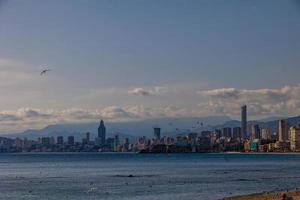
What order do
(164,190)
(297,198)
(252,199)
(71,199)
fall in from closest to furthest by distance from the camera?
(297,198) → (252,199) → (71,199) → (164,190)

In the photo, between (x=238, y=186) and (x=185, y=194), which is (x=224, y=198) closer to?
(x=185, y=194)

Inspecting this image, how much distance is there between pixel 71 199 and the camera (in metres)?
Result: 55.6

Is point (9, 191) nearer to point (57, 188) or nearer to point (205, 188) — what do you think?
point (57, 188)

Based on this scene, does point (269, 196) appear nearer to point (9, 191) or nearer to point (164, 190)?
point (164, 190)

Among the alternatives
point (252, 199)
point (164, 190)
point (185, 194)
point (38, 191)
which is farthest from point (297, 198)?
point (38, 191)

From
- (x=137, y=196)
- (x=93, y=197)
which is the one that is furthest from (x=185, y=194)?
(x=93, y=197)

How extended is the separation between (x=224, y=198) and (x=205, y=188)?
13.0m

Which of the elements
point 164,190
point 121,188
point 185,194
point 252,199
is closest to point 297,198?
point 252,199

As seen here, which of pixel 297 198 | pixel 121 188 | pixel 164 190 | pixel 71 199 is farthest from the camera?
pixel 121 188

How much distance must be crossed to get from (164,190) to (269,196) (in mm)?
13181

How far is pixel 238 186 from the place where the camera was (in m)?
67.7

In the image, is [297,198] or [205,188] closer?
[297,198]

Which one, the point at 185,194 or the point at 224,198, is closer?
the point at 224,198

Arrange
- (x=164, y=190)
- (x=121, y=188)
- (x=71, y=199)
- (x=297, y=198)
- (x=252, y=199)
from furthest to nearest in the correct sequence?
(x=121, y=188)
(x=164, y=190)
(x=71, y=199)
(x=252, y=199)
(x=297, y=198)
